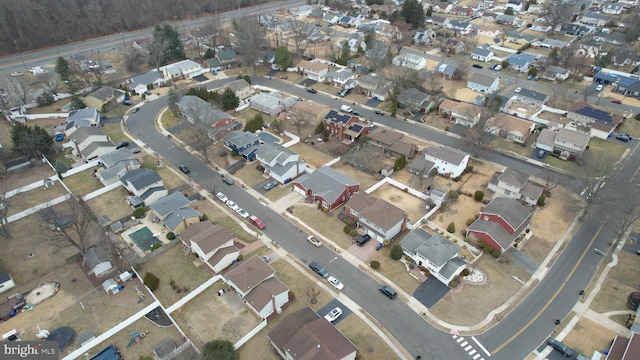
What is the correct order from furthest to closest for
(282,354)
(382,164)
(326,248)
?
(382,164) → (326,248) → (282,354)

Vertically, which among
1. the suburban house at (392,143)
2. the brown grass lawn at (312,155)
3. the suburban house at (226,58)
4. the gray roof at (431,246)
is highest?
the suburban house at (226,58)

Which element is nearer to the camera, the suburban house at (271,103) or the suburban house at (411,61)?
the suburban house at (271,103)

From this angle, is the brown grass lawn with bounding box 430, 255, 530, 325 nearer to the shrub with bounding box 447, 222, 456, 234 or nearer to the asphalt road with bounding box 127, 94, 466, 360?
the asphalt road with bounding box 127, 94, 466, 360

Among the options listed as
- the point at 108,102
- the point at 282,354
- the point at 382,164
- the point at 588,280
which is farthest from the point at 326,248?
the point at 108,102

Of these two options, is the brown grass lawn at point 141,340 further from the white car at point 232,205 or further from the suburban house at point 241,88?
the suburban house at point 241,88

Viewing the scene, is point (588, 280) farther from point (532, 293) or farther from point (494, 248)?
point (494, 248)

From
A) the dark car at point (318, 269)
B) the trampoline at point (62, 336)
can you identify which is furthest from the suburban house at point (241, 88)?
the trampoline at point (62, 336)

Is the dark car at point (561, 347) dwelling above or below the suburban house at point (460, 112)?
below
